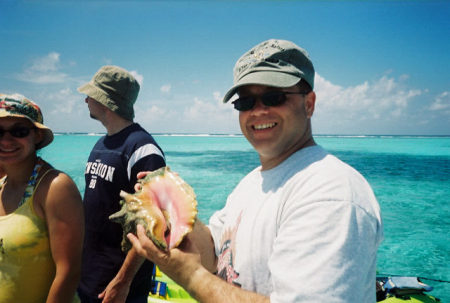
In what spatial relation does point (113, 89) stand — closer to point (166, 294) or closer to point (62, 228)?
→ point (62, 228)

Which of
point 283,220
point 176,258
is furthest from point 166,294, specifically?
point 283,220

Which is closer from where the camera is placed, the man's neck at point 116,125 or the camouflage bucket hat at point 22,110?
Result: the camouflage bucket hat at point 22,110

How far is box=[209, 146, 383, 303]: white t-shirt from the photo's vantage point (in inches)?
31.1

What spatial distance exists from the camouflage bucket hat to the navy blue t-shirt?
0.53 meters

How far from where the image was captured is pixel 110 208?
7.03 feet

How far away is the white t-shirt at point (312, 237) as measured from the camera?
2.59 ft

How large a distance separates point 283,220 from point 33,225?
1.34 m

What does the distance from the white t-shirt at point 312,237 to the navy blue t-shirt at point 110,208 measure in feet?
4.08

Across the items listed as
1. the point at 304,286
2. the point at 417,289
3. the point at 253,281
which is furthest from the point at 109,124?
the point at 417,289

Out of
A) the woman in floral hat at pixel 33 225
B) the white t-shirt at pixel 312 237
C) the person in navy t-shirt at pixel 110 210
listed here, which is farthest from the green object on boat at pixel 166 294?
the white t-shirt at pixel 312 237

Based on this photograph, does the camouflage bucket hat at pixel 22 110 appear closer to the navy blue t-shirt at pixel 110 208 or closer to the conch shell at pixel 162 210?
the navy blue t-shirt at pixel 110 208

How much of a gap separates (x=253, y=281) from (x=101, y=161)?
1.67 metres

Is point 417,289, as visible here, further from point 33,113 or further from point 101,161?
point 33,113

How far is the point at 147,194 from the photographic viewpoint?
49.5 inches
